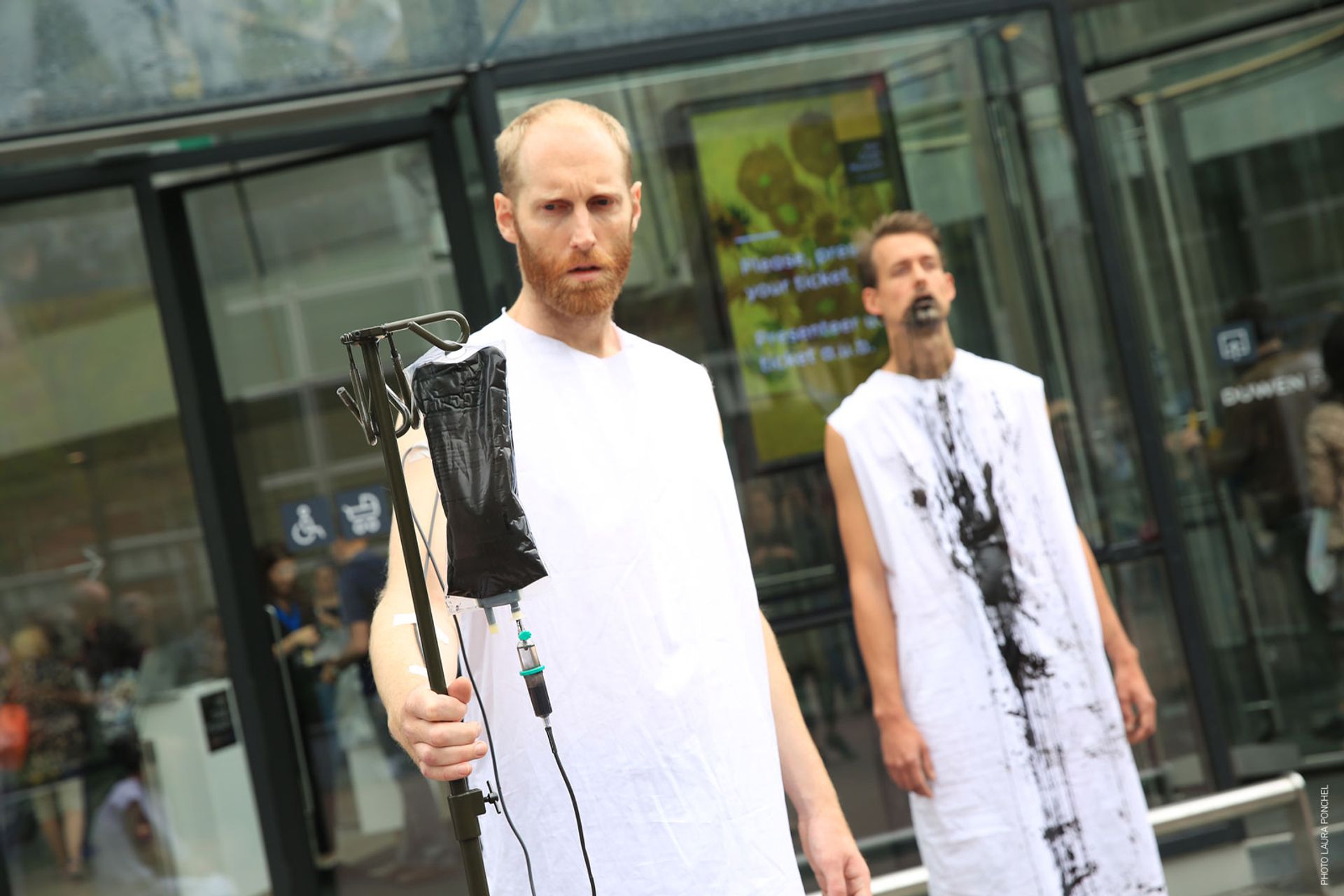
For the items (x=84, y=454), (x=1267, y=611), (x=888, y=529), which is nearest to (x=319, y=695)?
(x=84, y=454)

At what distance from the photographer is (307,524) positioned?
558 cm

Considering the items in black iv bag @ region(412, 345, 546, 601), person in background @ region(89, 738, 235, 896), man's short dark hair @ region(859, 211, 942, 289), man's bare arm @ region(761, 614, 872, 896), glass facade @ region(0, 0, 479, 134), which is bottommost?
person in background @ region(89, 738, 235, 896)

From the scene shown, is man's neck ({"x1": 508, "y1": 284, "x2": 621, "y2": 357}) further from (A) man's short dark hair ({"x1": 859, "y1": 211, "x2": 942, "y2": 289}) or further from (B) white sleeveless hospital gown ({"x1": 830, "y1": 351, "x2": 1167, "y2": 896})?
(A) man's short dark hair ({"x1": 859, "y1": 211, "x2": 942, "y2": 289})

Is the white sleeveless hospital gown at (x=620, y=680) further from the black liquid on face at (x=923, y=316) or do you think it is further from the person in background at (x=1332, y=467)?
the person in background at (x=1332, y=467)

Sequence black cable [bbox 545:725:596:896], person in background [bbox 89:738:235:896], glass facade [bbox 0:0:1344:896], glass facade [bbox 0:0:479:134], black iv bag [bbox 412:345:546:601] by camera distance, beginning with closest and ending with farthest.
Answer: black iv bag [bbox 412:345:546:601] < black cable [bbox 545:725:596:896] < glass facade [bbox 0:0:479:134] < glass facade [bbox 0:0:1344:896] < person in background [bbox 89:738:235:896]

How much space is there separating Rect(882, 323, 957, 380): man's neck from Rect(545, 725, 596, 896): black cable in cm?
190

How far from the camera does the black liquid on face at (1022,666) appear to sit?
3307mm

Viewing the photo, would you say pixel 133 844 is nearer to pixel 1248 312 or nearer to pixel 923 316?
pixel 923 316

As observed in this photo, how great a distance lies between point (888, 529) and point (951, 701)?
0.45 metres

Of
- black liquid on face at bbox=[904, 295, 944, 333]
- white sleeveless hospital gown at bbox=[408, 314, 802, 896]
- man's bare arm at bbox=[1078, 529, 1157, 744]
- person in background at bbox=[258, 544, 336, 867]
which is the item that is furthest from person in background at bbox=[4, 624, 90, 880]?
white sleeveless hospital gown at bbox=[408, 314, 802, 896]

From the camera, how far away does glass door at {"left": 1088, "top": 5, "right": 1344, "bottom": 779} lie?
20.6 feet

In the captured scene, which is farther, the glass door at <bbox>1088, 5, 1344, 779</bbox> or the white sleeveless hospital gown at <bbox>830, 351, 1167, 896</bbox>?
the glass door at <bbox>1088, 5, 1344, 779</bbox>

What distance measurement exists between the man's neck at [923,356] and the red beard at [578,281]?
166cm

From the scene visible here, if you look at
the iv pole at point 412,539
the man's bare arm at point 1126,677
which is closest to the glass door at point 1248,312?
the man's bare arm at point 1126,677
